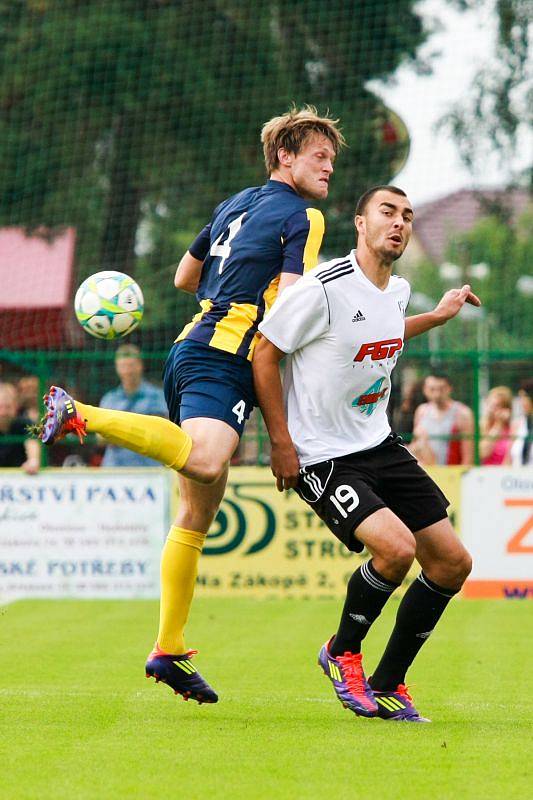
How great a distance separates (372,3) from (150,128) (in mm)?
3973

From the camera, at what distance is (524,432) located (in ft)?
45.2

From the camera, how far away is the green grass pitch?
14.8 feet

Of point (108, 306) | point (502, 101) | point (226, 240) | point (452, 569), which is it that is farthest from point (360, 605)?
point (502, 101)

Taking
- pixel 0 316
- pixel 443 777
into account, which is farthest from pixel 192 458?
pixel 0 316

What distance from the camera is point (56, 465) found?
14531mm

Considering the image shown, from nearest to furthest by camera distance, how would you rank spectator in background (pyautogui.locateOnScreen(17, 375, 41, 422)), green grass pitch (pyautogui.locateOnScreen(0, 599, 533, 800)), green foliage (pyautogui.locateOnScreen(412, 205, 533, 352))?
1. green grass pitch (pyautogui.locateOnScreen(0, 599, 533, 800))
2. spectator in background (pyautogui.locateOnScreen(17, 375, 41, 422))
3. green foliage (pyautogui.locateOnScreen(412, 205, 533, 352))

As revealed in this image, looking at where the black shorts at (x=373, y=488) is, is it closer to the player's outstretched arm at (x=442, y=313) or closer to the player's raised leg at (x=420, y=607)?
the player's raised leg at (x=420, y=607)

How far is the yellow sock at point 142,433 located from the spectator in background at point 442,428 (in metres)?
7.92

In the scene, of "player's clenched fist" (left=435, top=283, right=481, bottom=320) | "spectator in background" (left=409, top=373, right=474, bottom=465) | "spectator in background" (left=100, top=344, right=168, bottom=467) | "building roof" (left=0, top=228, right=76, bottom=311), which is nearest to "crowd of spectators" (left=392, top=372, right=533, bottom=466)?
"spectator in background" (left=409, top=373, right=474, bottom=465)

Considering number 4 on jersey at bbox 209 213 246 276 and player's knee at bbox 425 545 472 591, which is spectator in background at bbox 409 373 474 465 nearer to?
number 4 on jersey at bbox 209 213 246 276

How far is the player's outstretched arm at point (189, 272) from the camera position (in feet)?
21.5

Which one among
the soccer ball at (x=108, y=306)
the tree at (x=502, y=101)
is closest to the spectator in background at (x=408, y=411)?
the soccer ball at (x=108, y=306)

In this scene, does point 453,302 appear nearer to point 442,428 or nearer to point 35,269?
point 442,428

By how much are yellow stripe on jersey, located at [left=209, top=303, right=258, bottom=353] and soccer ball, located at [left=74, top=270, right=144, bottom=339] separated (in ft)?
2.48
